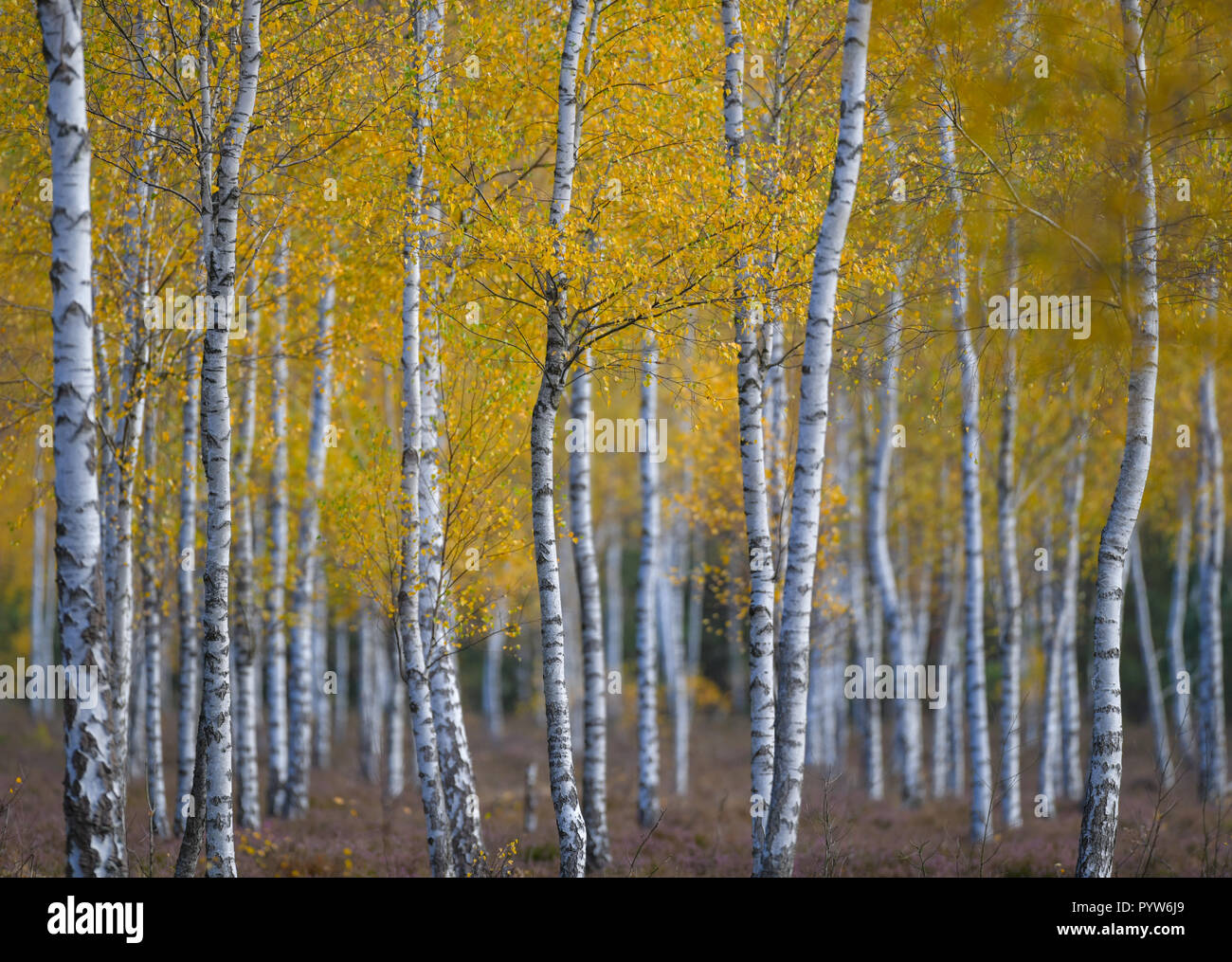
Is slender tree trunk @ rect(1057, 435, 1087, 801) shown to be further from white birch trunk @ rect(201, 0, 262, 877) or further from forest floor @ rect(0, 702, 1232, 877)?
white birch trunk @ rect(201, 0, 262, 877)

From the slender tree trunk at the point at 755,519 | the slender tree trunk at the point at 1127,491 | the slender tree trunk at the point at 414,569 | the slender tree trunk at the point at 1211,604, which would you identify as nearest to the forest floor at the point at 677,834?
the slender tree trunk at the point at 1127,491

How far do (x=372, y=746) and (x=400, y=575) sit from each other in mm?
12990

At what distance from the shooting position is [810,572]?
8.52 m

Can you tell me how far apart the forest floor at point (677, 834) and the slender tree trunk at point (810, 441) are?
44 cm

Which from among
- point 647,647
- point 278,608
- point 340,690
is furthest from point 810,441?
point 340,690

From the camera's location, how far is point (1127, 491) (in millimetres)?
8477

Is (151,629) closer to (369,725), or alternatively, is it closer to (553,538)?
(553,538)

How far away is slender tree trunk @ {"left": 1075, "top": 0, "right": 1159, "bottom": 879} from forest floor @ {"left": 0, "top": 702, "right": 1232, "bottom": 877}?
21.4 inches

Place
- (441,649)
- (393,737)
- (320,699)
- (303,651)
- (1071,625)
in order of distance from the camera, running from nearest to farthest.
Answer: (441,649) → (303,651) → (393,737) → (1071,625) → (320,699)

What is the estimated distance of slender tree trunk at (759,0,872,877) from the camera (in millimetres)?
8195

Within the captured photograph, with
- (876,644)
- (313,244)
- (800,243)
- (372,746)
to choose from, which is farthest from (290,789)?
(876,644)

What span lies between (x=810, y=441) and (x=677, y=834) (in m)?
8.21

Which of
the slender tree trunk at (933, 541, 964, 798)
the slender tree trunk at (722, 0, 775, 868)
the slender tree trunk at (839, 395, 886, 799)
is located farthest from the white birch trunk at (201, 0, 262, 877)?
the slender tree trunk at (933, 541, 964, 798)

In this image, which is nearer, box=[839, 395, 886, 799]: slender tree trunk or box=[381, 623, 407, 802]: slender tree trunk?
box=[381, 623, 407, 802]: slender tree trunk
